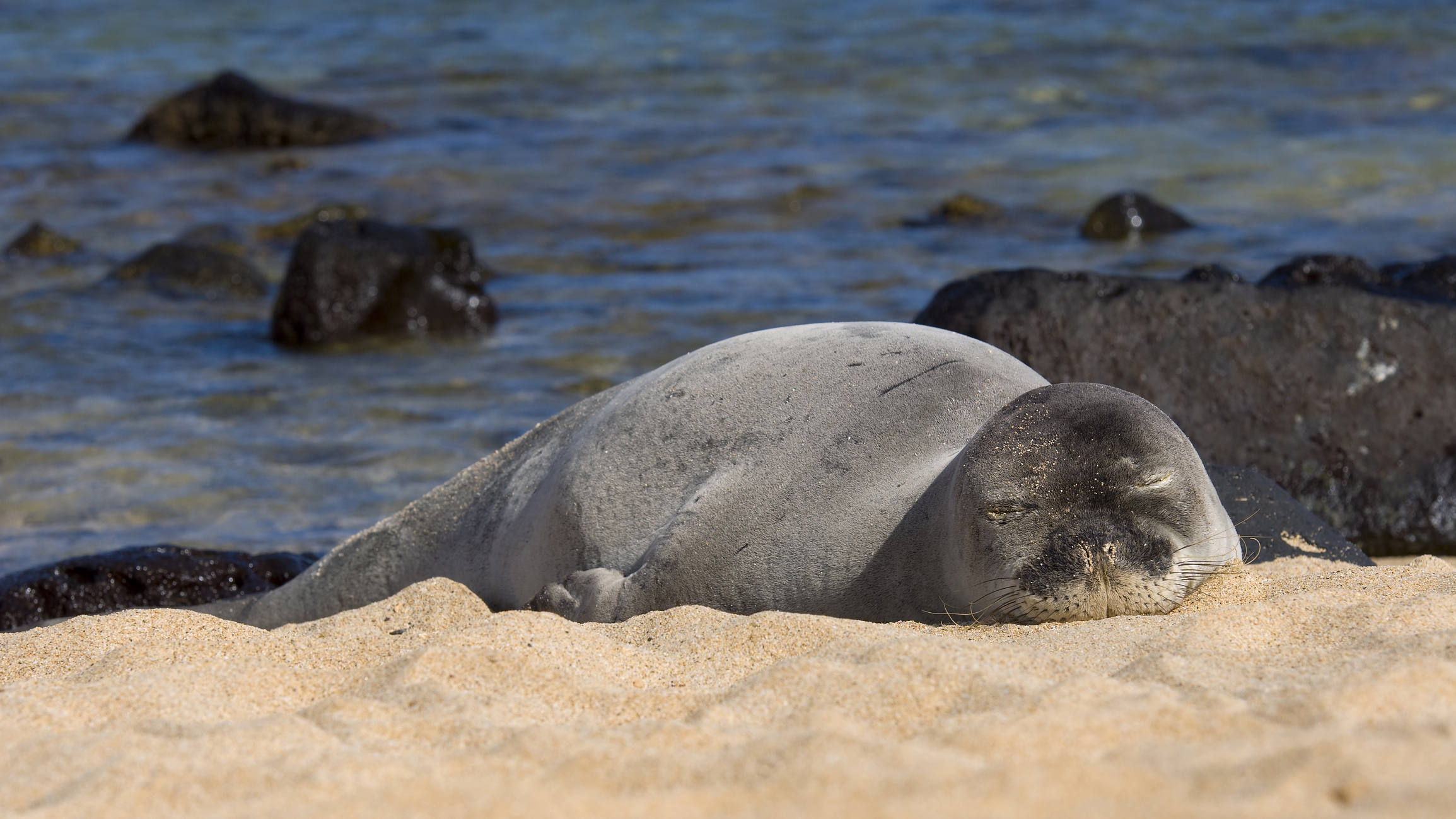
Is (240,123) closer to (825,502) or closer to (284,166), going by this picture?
(284,166)

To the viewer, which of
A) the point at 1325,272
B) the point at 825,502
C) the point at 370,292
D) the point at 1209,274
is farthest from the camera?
the point at 370,292

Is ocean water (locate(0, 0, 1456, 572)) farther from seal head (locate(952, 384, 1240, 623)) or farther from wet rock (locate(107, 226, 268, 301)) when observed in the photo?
seal head (locate(952, 384, 1240, 623))

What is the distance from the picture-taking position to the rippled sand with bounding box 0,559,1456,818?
2084mm

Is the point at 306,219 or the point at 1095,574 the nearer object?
the point at 1095,574

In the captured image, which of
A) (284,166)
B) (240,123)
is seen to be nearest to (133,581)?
(284,166)

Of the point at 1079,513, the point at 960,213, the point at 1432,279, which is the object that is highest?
the point at 1079,513

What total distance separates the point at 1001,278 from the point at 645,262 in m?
4.90

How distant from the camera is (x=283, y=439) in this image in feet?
22.7

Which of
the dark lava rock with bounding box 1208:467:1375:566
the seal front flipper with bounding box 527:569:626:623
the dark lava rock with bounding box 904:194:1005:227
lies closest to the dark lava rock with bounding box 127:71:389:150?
the dark lava rock with bounding box 904:194:1005:227

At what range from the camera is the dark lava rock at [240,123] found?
16.0 metres

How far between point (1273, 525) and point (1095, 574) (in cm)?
113

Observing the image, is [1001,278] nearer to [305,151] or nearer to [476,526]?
[476,526]

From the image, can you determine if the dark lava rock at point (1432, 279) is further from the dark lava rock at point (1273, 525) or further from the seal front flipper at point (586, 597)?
the seal front flipper at point (586, 597)

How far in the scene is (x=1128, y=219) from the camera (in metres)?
10.7
